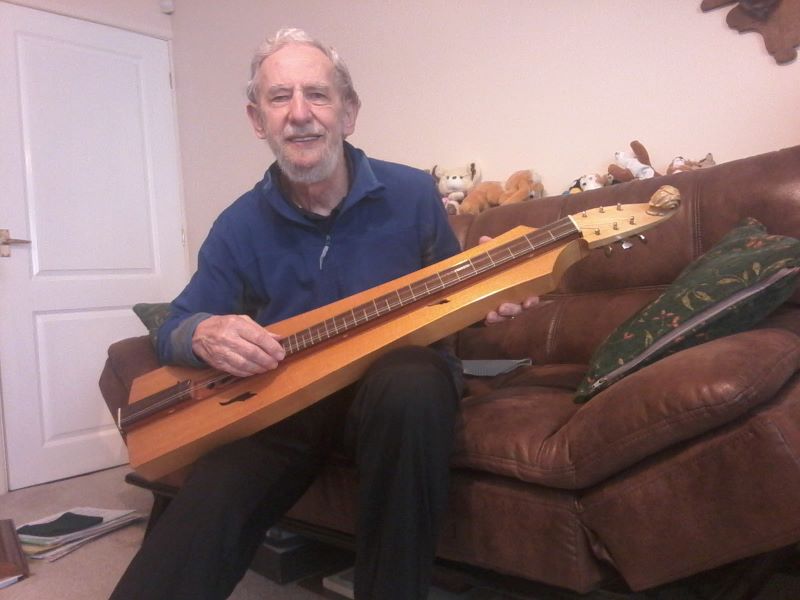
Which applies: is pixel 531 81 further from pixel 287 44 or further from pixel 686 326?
pixel 686 326

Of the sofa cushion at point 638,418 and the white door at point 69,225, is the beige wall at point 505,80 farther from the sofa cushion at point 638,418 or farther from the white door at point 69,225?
the sofa cushion at point 638,418

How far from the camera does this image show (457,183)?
222 centimetres

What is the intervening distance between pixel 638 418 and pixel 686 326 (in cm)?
27

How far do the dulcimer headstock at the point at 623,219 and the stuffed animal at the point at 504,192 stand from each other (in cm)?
94

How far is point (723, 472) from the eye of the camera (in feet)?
2.62

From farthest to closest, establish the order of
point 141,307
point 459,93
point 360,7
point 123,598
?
point 360,7 < point 459,93 < point 141,307 < point 123,598

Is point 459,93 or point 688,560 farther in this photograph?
point 459,93

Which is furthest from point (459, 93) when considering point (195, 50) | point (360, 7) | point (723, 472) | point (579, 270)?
point (723, 472)

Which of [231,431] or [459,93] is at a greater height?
[459,93]

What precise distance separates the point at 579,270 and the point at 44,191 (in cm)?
230

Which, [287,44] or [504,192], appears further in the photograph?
[504,192]

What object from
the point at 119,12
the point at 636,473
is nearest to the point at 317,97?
the point at 636,473

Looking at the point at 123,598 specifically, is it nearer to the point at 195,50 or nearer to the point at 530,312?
the point at 530,312

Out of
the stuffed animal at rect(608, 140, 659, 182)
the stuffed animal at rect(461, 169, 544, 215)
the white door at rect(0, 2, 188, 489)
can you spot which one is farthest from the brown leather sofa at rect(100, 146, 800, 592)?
the white door at rect(0, 2, 188, 489)
